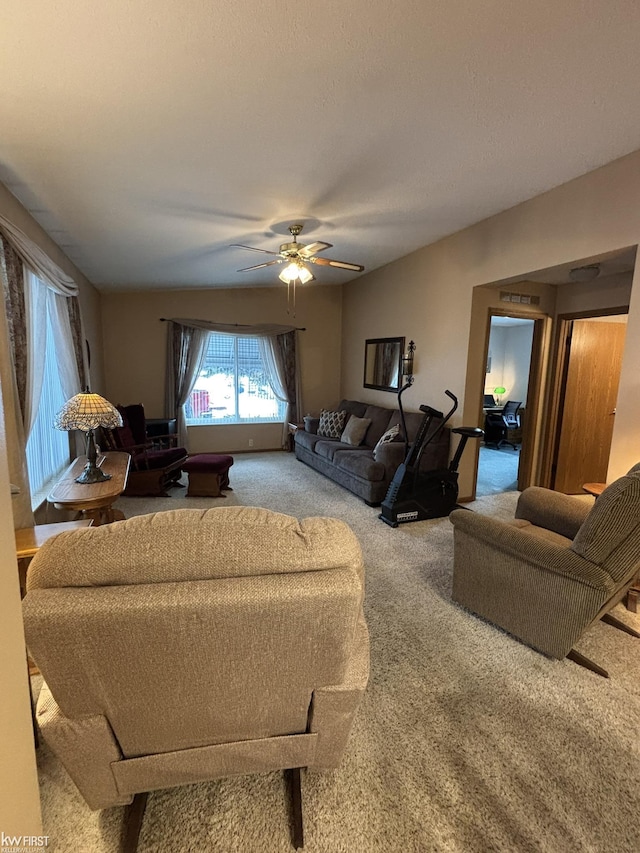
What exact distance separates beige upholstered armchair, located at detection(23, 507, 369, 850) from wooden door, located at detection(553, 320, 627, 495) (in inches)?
164

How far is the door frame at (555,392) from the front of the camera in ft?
13.6

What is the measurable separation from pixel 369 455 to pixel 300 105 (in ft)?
10.6

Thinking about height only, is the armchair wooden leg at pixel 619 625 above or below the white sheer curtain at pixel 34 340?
below

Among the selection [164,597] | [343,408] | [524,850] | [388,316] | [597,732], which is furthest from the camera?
[343,408]

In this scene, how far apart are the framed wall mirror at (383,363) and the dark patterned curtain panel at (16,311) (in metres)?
3.80

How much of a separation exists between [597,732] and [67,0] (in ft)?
10.7

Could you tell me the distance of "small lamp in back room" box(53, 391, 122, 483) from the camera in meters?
2.51

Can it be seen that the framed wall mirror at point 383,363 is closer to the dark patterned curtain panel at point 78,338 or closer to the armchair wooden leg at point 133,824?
the dark patterned curtain panel at point 78,338

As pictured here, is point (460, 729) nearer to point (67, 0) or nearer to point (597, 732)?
point (597, 732)

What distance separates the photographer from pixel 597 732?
1.56 metres

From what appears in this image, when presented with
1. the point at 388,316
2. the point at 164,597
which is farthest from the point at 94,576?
the point at 388,316

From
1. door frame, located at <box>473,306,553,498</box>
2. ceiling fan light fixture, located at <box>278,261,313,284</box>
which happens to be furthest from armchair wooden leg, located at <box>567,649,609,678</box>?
ceiling fan light fixture, located at <box>278,261,313,284</box>

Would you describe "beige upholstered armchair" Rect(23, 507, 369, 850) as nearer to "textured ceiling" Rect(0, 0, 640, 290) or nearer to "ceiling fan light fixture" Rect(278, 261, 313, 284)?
"textured ceiling" Rect(0, 0, 640, 290)

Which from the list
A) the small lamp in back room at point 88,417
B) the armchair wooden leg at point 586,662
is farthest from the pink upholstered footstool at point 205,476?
the armchair wooden leg at point 586,662
